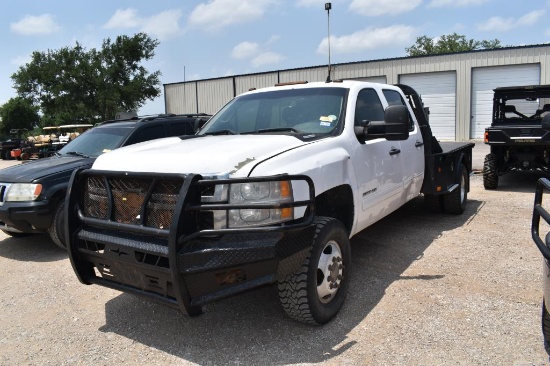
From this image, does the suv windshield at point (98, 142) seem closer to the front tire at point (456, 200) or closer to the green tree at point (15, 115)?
the front tire at point (456, 200)

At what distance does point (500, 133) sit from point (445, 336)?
7439 millimetres

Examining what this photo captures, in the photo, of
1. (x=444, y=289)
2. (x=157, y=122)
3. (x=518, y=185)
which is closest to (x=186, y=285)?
(x=444, y=289)

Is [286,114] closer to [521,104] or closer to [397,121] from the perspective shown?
[397,121]

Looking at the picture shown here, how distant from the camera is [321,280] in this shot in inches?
140

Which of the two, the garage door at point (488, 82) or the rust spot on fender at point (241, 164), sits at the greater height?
the garage door at point (488, 82)

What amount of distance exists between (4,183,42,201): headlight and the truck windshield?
227cm

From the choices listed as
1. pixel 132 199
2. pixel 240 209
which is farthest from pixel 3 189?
pixel 240 209

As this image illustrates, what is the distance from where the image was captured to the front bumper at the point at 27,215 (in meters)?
5.53

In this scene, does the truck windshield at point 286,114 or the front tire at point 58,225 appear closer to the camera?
the truck windshield at point 286,114

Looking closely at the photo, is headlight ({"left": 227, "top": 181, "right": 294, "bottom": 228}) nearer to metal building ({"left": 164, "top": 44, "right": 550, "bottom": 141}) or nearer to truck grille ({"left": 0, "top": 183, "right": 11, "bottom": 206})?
truck grille ({"left": 0, "top": 183, "right": 11, "bottom": 206})

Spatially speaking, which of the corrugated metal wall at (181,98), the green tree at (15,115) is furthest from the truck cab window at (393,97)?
the green tree at (15,115)

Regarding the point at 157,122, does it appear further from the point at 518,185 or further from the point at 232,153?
the point at 518,185

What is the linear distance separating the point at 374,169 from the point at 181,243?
2.33 meters

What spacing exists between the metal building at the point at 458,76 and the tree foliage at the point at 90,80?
19.3 meters
